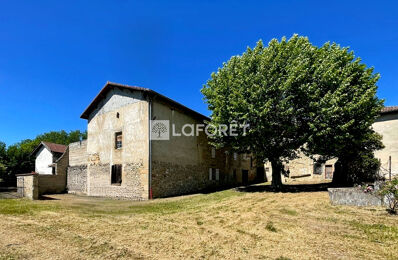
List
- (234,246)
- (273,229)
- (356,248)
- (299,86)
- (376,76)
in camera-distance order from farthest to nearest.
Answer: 1. (376,76)
2. (299,86)
3. (273,229)
4. (234,246)
5. (356,248)

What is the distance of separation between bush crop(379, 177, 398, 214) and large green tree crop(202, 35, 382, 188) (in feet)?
16.7

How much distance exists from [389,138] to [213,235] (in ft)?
73.9

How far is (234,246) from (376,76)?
1557 cm

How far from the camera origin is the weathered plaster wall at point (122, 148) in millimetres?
16000

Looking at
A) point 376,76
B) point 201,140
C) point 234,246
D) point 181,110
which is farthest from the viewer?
point 201,140

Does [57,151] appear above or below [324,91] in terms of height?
below

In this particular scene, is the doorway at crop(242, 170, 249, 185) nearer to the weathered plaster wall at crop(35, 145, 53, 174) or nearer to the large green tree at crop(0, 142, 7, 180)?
the weathered plaster wall at crop(35, 145, 53, 174)

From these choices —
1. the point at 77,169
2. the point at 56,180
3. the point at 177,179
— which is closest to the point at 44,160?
the point at 56,180

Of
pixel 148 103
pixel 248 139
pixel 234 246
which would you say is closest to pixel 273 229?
pixel 234 246

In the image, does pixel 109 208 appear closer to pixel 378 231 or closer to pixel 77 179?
pixel 378 231

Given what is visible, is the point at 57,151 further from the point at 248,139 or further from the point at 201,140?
the point at 248,139

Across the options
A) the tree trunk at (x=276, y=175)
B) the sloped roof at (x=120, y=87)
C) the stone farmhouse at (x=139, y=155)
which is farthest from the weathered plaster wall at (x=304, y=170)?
the sloped roof at (x=120, y=87)

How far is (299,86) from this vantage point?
13.4 metres

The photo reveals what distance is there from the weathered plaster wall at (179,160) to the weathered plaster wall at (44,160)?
691 inches
